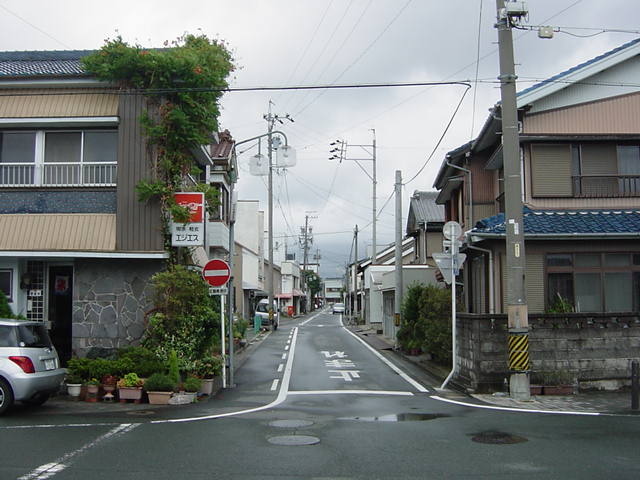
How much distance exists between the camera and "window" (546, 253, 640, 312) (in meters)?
17.0

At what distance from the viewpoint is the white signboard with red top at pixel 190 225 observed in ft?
51.4

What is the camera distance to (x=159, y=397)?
525 inches

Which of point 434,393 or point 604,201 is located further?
point 604,201

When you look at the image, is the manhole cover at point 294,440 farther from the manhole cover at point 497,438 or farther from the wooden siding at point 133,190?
the wooden siding at point 133,190

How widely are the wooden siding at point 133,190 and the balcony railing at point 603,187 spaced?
1147cm

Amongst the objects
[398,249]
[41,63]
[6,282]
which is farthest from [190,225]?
[398,249]

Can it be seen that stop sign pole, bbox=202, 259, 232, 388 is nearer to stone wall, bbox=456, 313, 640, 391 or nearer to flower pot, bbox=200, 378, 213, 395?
flower pot, bbox=200, 378, 213, 395

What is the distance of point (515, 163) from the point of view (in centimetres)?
1426

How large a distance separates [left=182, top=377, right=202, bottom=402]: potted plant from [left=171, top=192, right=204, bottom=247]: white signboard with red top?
348cm

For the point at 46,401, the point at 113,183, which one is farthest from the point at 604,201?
the point at 46,401

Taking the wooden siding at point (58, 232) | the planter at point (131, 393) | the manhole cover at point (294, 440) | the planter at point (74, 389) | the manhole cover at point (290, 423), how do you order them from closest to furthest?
the manhole cover at point (294, 440) < the manhole cover at point (290, 423) < the planter at point (131, 393) < the planter at point (74, 389) < the wooden siding at point (58, 232)

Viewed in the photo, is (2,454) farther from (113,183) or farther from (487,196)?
(487,196)

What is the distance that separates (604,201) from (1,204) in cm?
1608

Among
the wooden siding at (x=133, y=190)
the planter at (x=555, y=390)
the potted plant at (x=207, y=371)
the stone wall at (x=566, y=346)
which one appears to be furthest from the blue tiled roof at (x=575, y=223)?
the wooden siding at (x=133, y=190)
